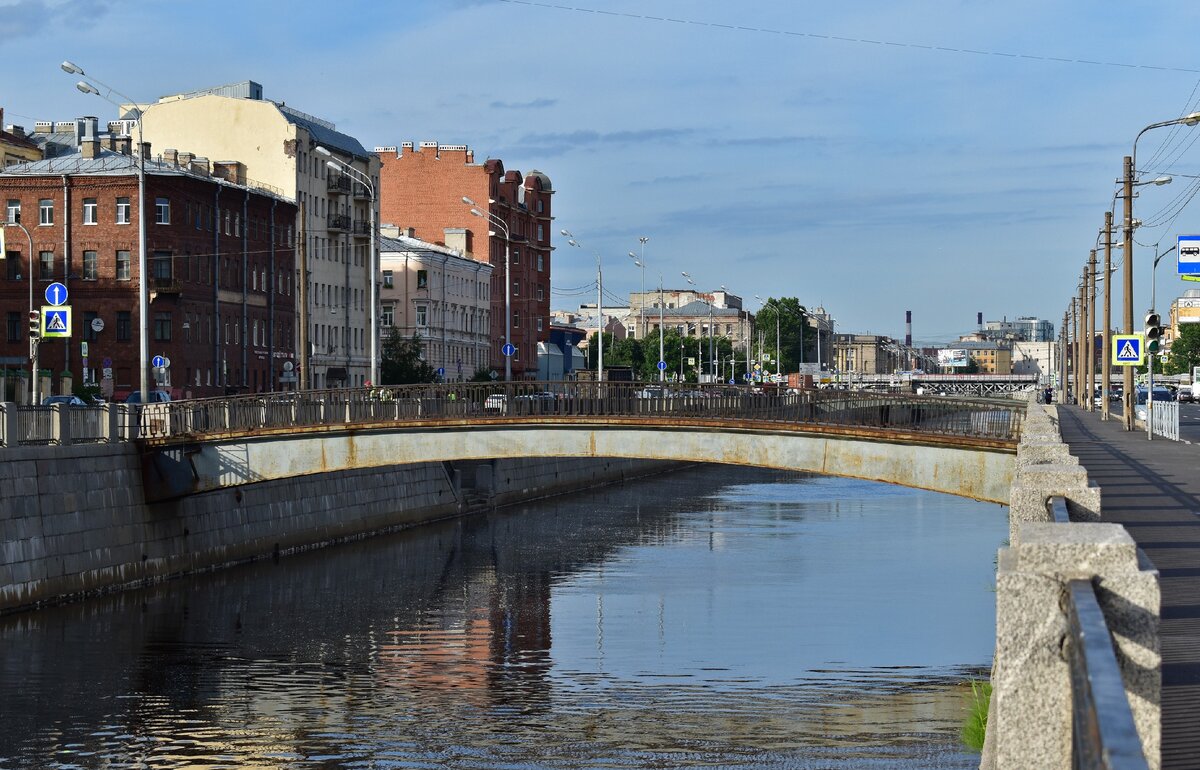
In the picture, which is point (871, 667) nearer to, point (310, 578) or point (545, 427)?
point (545, 427)

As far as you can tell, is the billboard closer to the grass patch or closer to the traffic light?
the traffic light

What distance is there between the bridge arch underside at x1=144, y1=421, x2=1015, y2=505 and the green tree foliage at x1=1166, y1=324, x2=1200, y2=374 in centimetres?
15095

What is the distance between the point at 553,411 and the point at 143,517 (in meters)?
9.44

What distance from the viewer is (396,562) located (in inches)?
1714

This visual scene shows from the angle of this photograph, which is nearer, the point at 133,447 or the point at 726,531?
the point at 133,447

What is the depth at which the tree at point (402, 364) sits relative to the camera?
90.4 m

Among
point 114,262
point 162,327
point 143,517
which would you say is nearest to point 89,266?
point 114,262

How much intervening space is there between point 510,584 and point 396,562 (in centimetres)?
504

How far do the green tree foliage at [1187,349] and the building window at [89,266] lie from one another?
13112cm

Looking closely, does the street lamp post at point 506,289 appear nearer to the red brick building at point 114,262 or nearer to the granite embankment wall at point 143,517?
the granite embankment wall at point 143,517

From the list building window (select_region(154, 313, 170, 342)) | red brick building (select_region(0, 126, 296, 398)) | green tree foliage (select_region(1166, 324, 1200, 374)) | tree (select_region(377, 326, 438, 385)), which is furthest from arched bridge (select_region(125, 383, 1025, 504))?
green tree foliage (select_region(1166, 324, 1200, 374))

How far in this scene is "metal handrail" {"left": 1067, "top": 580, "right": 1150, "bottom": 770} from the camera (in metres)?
3.53

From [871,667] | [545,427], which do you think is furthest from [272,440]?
[871,667]

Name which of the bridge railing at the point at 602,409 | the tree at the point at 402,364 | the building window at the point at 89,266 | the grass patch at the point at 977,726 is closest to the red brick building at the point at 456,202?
the tree at the point at 402,364
